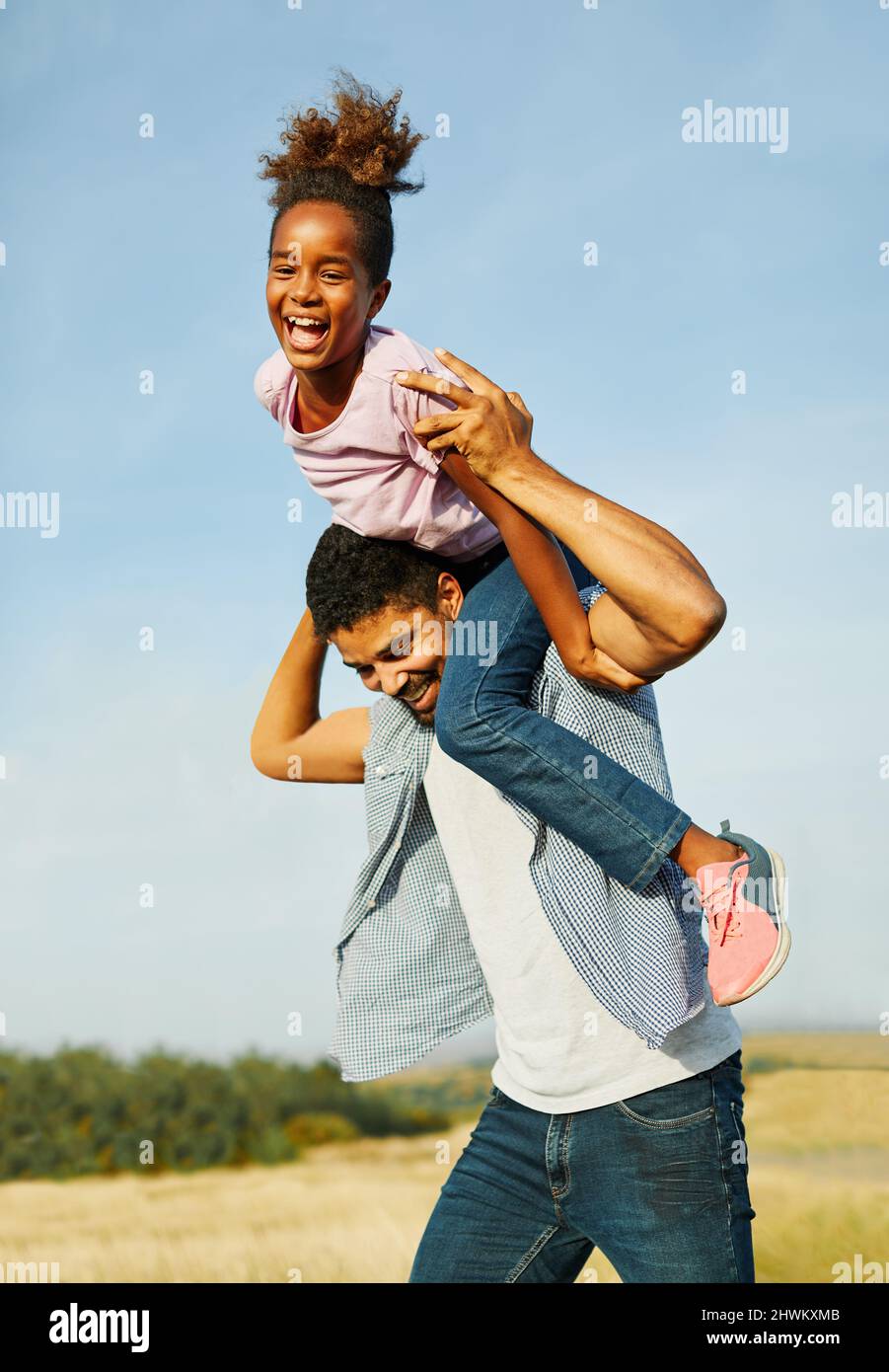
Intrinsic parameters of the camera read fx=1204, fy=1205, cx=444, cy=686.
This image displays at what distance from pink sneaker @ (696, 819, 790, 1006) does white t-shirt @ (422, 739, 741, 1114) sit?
0.14 metres

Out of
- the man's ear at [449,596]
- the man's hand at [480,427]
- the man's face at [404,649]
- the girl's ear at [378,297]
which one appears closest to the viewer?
the man's hand at [480,427]

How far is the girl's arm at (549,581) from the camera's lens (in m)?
2.06

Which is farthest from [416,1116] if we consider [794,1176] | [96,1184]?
[794,1176]

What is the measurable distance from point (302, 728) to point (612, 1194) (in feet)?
3.97

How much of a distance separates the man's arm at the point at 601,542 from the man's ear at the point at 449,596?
40cm

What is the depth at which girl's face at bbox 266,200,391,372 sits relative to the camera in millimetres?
2418

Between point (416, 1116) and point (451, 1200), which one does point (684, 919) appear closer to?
point (451, 1200)

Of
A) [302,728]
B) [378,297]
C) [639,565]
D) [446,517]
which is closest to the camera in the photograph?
[639,565]

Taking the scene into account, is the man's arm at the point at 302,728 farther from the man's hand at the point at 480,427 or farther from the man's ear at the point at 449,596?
the man's hand at the point at 480,427

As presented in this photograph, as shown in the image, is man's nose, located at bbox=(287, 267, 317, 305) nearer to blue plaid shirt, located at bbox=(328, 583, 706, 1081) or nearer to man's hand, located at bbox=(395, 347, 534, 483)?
man's hand, located at bbox=(395, 347, 534, 483)

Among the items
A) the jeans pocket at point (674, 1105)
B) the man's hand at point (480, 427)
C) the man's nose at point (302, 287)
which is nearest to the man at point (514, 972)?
the jeans pocket at point (674, 1105)

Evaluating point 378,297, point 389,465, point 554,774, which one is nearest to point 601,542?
point 554,774

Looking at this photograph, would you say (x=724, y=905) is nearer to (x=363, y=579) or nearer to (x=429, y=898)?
(x=429, y=898)

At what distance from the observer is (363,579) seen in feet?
7.81
